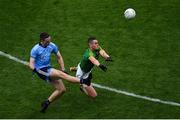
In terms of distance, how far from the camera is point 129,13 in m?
21.1

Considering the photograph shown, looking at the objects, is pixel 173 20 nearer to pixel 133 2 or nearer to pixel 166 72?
pixel 133 2

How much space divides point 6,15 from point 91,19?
12.5 ft

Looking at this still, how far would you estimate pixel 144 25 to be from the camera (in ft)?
71.8

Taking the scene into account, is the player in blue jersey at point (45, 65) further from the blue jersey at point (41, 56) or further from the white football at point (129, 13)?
the white football at point (129, 13)

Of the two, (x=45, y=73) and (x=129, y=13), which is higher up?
(x=129, y=13)

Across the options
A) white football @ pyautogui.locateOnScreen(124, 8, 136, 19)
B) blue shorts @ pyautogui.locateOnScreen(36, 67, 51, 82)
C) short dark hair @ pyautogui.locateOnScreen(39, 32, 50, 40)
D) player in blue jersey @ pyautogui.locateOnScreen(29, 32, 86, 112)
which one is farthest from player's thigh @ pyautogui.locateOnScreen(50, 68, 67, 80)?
white football @ pyautogui.locateOnScreen(124, 8, 136, 19)

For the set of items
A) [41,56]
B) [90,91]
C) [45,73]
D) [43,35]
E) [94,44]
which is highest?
[43,35]

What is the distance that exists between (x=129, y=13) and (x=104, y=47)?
1.87 m

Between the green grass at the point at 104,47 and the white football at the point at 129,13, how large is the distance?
587mm

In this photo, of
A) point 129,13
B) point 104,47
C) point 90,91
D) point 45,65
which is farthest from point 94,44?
point 129,13

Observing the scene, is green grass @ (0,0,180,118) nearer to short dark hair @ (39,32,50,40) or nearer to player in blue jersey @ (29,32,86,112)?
player in blue jersey @ (29,32,86,112)

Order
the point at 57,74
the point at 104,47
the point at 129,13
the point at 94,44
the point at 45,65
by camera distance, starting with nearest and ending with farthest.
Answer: the point at 57,74 → the point at 45,65 → the point at 94,44 → the point at 104,47 → the point at 129,13

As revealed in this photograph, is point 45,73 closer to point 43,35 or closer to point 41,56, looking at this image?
point 41,56

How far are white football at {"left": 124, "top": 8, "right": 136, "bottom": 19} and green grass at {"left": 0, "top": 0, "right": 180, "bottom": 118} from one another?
587 millimetres
